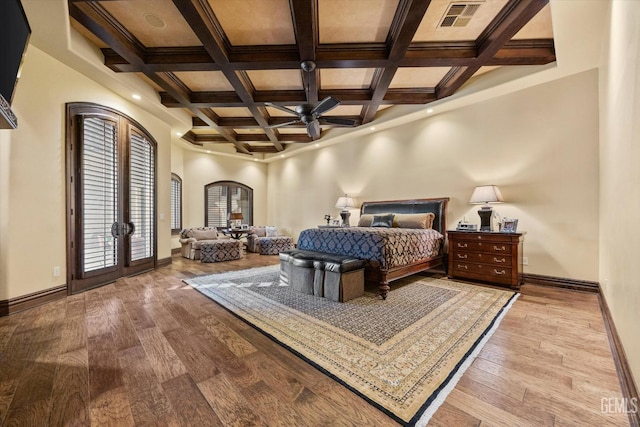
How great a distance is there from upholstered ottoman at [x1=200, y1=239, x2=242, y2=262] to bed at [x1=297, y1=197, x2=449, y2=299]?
253 cm

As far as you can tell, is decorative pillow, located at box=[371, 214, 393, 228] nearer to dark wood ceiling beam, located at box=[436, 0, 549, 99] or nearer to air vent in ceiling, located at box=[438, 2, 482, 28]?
dark wood ceiling beam, located at box=[436, 0, 549, 99]

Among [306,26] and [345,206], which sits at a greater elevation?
[306,26]

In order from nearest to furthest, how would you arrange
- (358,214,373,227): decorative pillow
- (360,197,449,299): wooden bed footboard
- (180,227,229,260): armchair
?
(360,197,449,299): wooden bed footboard < (358,214,373,227): decorative pillow < (180,227,229,260): armchair

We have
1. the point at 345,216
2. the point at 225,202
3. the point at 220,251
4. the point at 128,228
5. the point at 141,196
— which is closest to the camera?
the point at 128,228

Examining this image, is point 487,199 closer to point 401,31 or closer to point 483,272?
point 483,272

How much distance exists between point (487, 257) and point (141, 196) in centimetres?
609

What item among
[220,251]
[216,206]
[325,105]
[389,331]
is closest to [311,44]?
[325,105]

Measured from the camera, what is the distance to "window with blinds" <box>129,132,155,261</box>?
4.52 m

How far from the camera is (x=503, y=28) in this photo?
283cm

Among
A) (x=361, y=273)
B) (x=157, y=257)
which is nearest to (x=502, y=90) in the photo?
A: (x=361, y=273)

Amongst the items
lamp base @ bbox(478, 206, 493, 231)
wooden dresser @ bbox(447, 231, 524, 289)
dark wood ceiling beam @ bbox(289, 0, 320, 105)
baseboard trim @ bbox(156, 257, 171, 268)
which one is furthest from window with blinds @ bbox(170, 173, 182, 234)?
lamp base @ bbox(478, 206, 493, 231)

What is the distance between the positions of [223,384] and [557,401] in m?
2.00

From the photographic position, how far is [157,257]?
17.1ft

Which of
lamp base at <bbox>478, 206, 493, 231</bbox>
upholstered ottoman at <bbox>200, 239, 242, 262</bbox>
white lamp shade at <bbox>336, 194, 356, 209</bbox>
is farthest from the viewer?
white lamp shade at <bbox>336, 194, 356, 209</bbox>
